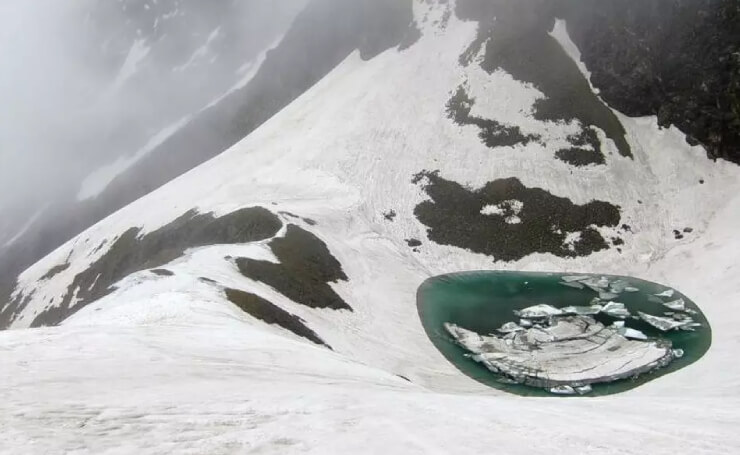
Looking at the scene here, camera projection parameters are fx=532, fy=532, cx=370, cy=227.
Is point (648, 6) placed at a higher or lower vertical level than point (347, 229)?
higher

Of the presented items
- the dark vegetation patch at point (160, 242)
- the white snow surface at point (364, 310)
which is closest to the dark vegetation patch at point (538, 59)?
the white snow surface at point (364, 310)

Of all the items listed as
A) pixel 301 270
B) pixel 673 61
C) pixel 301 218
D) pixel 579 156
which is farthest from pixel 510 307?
pixel 673 61

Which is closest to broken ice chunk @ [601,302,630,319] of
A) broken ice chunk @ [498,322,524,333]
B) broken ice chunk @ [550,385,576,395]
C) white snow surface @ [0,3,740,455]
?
white snow surface @ [0,3,740,455]

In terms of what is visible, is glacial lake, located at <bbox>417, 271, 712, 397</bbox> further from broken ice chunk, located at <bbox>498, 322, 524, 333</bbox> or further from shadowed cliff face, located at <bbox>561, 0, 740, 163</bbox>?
shadowed cliff face, located at <bbox>561, 0, 740, 163</bbox>

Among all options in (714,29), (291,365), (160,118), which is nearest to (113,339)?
(291,365)

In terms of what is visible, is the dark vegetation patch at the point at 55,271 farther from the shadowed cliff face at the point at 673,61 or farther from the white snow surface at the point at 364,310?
the shadowed cliff face at the point at 673,61

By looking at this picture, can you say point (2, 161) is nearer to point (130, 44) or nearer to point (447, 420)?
point (130, 44)
